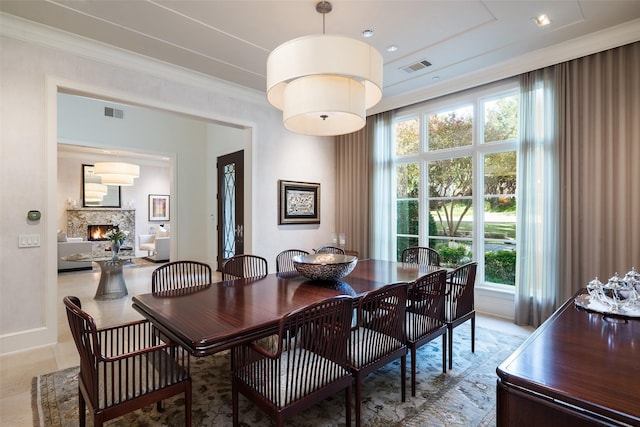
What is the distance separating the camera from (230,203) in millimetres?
6781

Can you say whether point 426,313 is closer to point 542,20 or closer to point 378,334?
point 378,334

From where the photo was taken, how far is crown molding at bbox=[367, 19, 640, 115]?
3.15 metres

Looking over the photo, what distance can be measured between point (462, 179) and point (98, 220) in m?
10.6

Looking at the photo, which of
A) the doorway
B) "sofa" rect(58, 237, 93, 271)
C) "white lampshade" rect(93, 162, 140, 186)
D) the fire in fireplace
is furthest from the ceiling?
the fire in fireplace

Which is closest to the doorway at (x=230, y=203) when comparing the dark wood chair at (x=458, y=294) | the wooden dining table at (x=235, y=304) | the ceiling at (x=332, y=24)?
the ceiling at (x=332, y=24)

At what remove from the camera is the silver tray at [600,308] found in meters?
1.76

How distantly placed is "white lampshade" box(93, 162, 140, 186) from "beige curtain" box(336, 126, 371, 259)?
14.8 feet

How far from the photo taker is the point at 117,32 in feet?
10.5

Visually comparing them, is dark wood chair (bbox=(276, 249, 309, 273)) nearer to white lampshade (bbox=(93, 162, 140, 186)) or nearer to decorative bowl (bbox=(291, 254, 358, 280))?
decorative bowl (bbox=(291, 254, 358, 280))

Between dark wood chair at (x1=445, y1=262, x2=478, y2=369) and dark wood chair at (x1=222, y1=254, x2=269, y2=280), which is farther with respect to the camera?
dark wood chair at (x1=222, y1=254, x2=269, y2=280)

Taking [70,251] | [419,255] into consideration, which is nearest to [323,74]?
[419,255]

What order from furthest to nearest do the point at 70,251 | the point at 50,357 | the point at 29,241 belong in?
the point at 70,251 < the point at 29,241 < the point at 50,357

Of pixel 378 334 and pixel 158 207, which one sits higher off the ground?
pixel 158 207

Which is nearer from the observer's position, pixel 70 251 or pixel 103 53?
pixel 103 53
